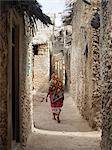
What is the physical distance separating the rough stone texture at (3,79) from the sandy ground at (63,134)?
8.00 ft

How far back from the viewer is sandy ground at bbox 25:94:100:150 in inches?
289

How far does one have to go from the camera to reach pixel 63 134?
A: 882cm

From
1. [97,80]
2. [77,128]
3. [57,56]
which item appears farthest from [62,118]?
[57,56]

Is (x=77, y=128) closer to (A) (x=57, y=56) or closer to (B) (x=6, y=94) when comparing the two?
(B) (x=6, y=94)

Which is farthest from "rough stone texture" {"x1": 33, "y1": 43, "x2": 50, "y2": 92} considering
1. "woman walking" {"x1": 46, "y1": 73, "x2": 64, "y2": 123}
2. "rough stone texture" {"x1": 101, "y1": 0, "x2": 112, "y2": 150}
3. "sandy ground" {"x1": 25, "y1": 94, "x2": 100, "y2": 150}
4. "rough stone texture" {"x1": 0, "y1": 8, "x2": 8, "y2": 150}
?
"rough stone texture" {"x1": 0, "y1": 8, "x2": 8, "y2": 150}

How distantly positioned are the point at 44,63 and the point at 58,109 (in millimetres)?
7474

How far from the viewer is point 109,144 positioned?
5566 mm

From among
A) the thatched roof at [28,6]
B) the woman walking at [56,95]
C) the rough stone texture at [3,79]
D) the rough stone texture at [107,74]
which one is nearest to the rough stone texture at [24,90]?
the thatched roof at [28,6]

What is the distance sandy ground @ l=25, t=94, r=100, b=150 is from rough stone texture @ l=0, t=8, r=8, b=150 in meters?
2.44

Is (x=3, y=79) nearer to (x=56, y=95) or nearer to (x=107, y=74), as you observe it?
(x=107, y=74)

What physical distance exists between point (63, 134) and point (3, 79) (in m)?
4.57

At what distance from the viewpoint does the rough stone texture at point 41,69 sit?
18328mm

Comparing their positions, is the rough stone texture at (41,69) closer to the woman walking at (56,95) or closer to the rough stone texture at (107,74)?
the woman walking at (56,95)

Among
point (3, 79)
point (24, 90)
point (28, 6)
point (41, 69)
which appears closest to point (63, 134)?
point (24, 90)
